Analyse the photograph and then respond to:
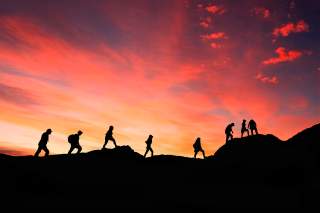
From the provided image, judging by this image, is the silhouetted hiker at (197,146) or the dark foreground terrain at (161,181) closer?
the dark foreground terrain at (161,181)

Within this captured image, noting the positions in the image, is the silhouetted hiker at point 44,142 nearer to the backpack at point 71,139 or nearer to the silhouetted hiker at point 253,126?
the backpack at point 71,139

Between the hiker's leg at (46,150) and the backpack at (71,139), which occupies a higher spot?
the backpack at (71,139)

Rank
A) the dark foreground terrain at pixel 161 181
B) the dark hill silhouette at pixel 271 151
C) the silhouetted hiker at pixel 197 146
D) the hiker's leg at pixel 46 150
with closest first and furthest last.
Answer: the dark foreground terrain at pixel 161 181, the hiker's leg at pixel 46 150, the dark hill silhouette at pixel 271 151, the silhouetted hiker at pixel 197 146

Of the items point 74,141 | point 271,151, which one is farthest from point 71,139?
point 271,151

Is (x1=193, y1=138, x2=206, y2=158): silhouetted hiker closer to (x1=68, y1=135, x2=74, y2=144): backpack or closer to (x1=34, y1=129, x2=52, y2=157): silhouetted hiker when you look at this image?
(x1=68, y1=135, x2=74, y2=144): backpack

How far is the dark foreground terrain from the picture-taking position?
15.4m

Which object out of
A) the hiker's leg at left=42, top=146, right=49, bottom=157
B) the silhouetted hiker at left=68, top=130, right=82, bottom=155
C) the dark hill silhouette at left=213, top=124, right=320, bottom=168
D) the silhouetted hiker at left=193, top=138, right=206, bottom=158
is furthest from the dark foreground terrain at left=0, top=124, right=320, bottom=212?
the silhouetted hiker at left=193, top=138, right=206, bottom=158

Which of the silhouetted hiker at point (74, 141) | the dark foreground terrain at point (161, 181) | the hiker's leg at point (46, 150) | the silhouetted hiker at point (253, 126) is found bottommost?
the dark foreground terrain at point (161, 181)

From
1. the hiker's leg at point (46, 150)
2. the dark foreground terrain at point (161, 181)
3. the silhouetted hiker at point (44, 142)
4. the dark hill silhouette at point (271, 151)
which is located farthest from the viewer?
the dark hill silhouette at point (271, 151)

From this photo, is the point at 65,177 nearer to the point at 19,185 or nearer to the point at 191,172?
the point at 19,185

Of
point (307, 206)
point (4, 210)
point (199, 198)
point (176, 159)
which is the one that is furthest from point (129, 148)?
point (307, 206)

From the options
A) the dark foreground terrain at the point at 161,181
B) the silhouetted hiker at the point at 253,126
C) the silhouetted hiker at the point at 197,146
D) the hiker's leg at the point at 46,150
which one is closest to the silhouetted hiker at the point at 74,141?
the dark foreground terrain at the point at 161,181

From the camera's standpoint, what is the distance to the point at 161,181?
18.9 meters

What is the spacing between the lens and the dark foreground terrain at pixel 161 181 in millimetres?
15383
